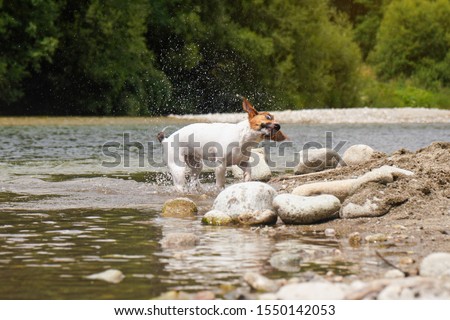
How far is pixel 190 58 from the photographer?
47531mm

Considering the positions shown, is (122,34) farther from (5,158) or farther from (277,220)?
(277,220)

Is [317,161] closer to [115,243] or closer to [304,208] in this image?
[304,208]

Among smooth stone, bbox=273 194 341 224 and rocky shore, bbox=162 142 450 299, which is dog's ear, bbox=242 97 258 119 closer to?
rocky shore, bbox=162 142 450 299

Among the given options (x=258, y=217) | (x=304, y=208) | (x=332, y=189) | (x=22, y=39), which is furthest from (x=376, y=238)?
(x=22, y=39)

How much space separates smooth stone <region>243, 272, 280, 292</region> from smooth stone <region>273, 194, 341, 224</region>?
279 centimetres

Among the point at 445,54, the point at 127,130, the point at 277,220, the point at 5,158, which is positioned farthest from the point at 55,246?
the point at 445,54

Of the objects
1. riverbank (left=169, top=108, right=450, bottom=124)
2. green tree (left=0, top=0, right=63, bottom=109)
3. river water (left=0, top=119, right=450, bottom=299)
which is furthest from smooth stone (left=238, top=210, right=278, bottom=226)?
green tree (left=0, top=0, right=63, bottom=109)

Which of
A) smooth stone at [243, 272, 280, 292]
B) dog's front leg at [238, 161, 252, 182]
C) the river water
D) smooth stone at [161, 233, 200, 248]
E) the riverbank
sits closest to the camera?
smooth stone at [243, 272, 280, 292]

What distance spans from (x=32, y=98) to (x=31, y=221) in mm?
35304

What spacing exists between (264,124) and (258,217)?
2.02 metres

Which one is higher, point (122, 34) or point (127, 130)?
point (122, 34)

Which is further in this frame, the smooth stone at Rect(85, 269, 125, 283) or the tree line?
the tree line

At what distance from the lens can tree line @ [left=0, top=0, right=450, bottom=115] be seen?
4209cm
